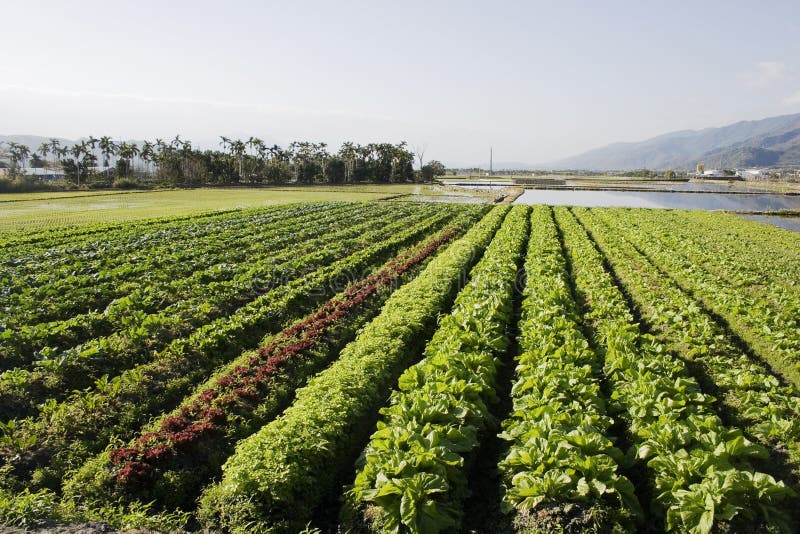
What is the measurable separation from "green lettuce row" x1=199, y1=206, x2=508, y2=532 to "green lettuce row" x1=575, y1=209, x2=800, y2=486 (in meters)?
6.67

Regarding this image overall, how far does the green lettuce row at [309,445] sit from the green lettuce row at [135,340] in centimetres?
516

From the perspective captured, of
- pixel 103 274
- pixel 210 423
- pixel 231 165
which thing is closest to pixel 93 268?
pixel 103 274

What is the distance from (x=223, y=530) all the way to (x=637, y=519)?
5.46 meters

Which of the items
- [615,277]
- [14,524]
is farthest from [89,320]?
[615,277]

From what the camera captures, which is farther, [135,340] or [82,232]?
[82,232]

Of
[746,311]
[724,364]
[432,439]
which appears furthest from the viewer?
[746,311]

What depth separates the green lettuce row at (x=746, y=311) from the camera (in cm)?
1162

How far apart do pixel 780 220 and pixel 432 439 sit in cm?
5571

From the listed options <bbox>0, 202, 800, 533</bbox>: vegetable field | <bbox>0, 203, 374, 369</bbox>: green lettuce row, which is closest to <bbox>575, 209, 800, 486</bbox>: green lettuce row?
<bbox>0, 202, 800, 533</bbox>: vegetable field

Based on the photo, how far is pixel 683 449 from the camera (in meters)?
6.40

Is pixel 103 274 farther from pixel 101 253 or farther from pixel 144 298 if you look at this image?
pixel 101 253

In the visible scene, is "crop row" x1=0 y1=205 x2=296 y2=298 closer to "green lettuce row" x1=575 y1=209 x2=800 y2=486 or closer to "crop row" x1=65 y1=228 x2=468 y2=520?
"crop row" x1=65 y1=228 x2=468 y2=520

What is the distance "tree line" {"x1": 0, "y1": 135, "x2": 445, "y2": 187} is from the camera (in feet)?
293

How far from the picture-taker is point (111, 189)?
75750 mm
